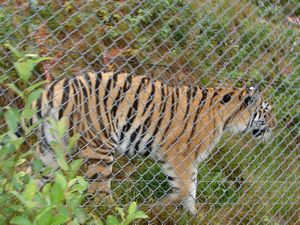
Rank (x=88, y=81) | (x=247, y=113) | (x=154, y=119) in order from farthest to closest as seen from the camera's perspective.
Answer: (x=247, y=113) < (x=154, y=119) < (x=88, y=81)

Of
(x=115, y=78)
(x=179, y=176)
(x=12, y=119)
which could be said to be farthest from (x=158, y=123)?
(x=12, y=119)

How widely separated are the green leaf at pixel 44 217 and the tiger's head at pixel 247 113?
2.84 metres

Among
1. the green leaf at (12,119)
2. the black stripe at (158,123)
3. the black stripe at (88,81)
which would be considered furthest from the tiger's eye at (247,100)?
the green leaf at (12,119)

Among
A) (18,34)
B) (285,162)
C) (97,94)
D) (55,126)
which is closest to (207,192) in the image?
(285,162)

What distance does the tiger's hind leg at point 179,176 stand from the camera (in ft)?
12.5

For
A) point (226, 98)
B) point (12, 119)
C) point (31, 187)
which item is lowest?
point (226, 98)

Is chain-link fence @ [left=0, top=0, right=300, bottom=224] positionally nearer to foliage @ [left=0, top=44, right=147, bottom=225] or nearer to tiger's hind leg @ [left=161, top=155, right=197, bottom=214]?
tiger's hind leg @ [left=161, top=155, right=197, bottom=214]

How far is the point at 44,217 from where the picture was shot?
1.32 metres

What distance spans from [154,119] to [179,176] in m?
0.46

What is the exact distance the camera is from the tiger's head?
13.4 feet

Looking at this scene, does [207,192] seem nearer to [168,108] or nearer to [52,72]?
[168,108]

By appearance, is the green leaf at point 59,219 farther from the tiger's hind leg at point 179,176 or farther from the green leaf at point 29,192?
the tiger's hind leg at point 179,176

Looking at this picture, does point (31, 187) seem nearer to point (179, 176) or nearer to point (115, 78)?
point (115, 78)

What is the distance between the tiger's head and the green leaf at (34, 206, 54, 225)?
2837 millimetres
